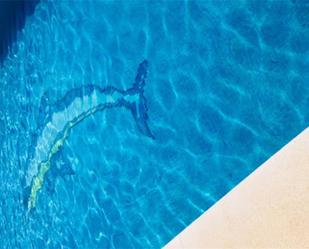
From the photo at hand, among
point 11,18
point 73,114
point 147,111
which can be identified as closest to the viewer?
point 147,111

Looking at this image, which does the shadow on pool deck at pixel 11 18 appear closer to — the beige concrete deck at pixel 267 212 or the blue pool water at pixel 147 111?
the blue pool water at pixel 147 111

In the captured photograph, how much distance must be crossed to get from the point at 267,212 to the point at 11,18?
505 centimetres

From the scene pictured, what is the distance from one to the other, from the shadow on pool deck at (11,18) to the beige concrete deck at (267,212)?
4.24 meters

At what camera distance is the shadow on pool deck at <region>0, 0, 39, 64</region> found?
221 inches

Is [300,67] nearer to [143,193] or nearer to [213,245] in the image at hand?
[213,245]

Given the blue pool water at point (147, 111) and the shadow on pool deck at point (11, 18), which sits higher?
the shadow on pool deck at point (11, 18)

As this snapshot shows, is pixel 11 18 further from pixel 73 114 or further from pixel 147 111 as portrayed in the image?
pixel 147 111

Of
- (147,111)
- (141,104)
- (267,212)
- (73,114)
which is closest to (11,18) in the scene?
(73,114)

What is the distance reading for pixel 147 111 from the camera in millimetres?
3553

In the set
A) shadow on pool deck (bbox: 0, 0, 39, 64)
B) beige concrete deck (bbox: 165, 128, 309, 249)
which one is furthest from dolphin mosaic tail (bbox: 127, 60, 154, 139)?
shadow on pool deck (bbox: 0, 0, 39, 64)

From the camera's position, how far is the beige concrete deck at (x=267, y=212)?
2.00 meters

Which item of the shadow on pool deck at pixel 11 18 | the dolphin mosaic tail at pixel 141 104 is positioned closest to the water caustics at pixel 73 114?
the dolphin mosaic tail at pixel 141 104

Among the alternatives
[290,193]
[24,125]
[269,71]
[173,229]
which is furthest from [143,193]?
[24,125]

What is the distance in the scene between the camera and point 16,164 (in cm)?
541
